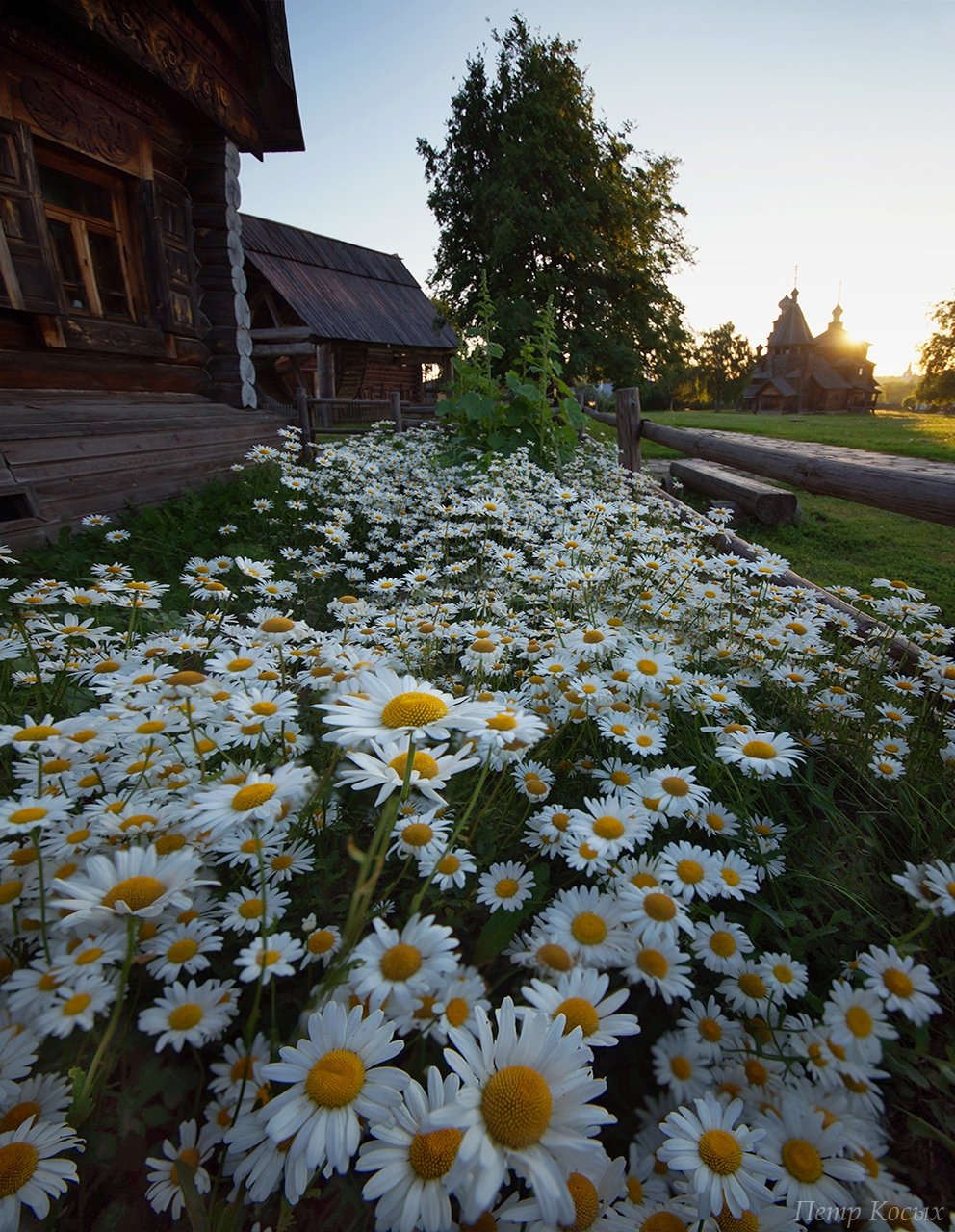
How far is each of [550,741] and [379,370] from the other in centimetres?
2068

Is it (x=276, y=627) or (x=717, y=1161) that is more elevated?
(x=276, y=627)

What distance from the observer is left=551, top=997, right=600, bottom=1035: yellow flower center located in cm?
82

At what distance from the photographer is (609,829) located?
115cm

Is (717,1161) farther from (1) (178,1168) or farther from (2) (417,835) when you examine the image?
(1) (178,1168)

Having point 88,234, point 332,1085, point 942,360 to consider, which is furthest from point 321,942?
point 942,360

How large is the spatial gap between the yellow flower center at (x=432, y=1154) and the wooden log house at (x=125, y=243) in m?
4.21

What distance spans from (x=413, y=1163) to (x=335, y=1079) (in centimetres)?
13

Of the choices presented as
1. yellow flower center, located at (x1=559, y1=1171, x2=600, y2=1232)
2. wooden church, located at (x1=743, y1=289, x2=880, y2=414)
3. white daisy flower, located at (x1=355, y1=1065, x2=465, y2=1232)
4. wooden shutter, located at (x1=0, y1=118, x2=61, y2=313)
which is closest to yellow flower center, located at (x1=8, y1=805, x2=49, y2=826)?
white daisy flower, located at (x1=355, y1=1065, x2=465, y2=1232)

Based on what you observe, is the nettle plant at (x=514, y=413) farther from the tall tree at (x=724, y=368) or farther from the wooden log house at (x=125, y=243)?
the tall tree at (x=724, y=368)

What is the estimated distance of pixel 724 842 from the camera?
1463 millimetres

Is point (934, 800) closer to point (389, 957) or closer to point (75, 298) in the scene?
point (389, 957)

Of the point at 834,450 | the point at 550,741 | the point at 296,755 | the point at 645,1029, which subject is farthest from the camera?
the point at 834,450

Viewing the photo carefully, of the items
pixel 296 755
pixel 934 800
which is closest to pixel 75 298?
pixel 296 755

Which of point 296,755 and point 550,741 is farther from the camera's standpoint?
point 550,741
